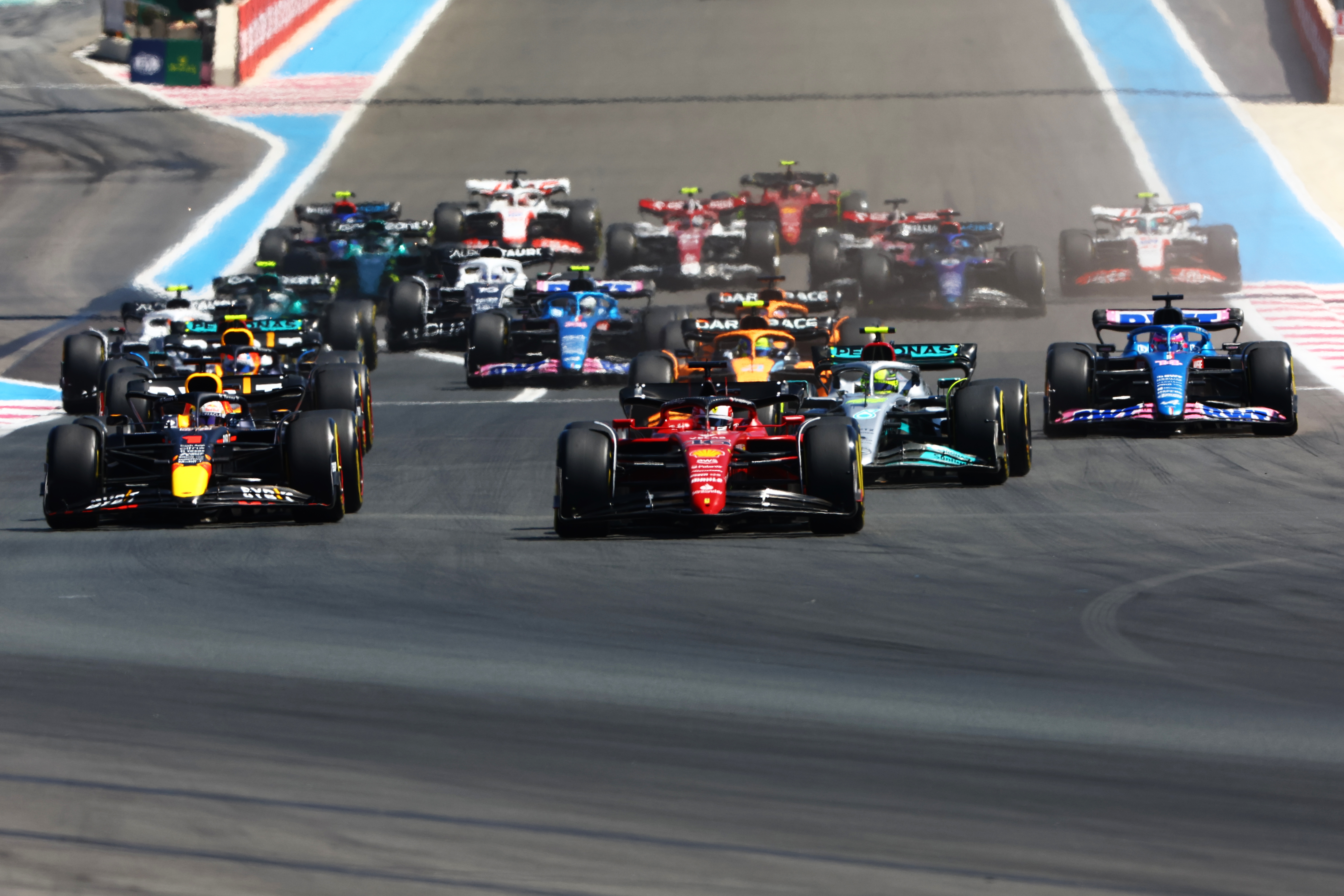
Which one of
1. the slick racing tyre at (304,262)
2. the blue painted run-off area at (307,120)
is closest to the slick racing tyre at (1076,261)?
the slick racing tyre at (304,262)

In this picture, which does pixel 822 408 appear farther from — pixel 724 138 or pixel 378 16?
pixel 378 16

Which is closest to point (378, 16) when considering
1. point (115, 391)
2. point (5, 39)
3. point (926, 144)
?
point (5, 39)

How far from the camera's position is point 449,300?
103ft

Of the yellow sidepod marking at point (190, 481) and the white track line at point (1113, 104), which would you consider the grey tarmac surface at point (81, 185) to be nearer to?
the yellow sidepod marking at point (190, 481)

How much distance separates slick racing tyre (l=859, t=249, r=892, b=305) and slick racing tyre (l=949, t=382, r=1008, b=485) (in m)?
15.3

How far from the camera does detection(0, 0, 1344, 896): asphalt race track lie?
6.60 metres

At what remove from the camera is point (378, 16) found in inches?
2283

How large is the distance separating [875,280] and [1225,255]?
261 inches

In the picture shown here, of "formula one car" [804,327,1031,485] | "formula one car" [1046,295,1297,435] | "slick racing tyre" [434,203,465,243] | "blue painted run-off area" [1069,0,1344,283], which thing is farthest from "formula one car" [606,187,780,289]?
"formula one car" [804,327,1031,485]

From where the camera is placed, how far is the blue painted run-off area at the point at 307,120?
38.4 m

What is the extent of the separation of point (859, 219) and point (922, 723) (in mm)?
29634

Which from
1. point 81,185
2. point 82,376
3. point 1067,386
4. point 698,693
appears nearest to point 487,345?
point 82,376

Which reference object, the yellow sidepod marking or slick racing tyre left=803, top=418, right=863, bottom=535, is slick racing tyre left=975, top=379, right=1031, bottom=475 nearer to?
slick racing tyre left=803, top=418, right=863, bottom=535

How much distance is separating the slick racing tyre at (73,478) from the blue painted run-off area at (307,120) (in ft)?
67.0
